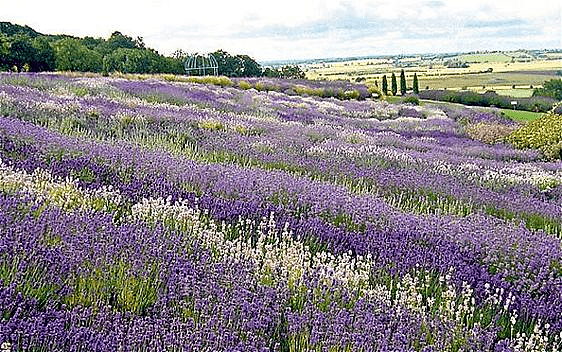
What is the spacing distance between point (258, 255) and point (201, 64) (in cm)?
4306

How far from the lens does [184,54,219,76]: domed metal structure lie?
44.4 m

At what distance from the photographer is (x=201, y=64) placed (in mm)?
45594

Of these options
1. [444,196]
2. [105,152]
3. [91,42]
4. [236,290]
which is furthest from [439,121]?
[91,42]

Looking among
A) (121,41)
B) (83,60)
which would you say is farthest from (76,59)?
(121,41)

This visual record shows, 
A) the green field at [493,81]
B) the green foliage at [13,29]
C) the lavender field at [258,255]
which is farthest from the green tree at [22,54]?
the lavender field at [258,255]

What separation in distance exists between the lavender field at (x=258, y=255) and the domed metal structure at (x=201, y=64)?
3674 cm

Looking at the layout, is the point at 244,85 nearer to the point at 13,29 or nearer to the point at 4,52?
the point at 4,52

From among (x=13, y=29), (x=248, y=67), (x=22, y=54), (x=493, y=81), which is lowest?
(x=493, y=81)

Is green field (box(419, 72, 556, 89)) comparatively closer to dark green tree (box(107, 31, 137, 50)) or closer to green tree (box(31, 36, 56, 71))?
green tree (box(31, 36, 56, 71))

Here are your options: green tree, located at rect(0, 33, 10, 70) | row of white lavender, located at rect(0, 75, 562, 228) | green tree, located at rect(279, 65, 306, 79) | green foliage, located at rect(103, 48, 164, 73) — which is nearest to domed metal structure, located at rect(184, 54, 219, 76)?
green foliage, located at rect(103, 48, 164, 73)

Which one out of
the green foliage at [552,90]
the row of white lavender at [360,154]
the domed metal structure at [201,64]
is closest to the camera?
the row of white lavender at [360,154]

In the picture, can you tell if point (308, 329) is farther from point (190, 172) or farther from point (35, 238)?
point (190, 172)

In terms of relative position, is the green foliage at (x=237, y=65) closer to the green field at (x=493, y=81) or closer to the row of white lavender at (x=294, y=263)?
the green field at (x=493, y=81)

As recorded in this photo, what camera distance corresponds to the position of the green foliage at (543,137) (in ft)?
42.1
